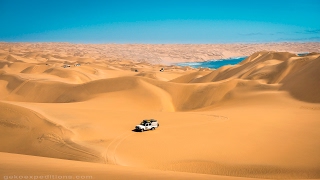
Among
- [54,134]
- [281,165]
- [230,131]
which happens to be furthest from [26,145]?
[281,165]

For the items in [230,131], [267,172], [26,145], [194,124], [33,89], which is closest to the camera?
[267,172]

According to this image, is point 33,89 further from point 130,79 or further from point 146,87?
point 146,87

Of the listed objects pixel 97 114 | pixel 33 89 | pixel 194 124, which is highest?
pixel 33 89

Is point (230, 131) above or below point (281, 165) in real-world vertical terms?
above

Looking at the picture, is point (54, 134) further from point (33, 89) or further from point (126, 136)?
point (33, 89)

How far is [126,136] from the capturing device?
48.9 feet

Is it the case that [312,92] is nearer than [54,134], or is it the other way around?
[54,134]

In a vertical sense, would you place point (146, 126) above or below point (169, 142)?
above

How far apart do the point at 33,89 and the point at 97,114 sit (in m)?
24.2

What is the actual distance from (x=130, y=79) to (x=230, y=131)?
2201 cm

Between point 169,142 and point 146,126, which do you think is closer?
point 169,142

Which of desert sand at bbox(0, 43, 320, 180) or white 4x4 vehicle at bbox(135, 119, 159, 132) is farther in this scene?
white 4x4 vehicle at bbox(135, 119, 159, 132)

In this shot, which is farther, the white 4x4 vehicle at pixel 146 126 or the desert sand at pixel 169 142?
the white 4x4 vehicle at pixel 146 126

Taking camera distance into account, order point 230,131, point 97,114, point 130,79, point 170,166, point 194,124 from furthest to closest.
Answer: point 130,79 < point 97,114 < point 194,124 < point 230,131 < point 170,166
